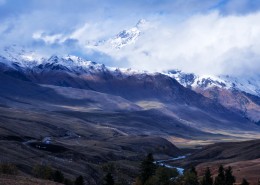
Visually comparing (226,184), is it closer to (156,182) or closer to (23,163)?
(156,182)

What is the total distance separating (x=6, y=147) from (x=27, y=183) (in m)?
105

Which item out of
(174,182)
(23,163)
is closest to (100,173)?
(23,163)

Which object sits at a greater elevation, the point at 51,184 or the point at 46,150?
the point at 46,150

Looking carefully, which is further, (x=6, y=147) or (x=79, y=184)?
(x=6, y=147)

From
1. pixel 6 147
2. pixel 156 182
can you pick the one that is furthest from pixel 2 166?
pixel 6 147

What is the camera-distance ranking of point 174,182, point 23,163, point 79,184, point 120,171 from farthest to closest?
point 120,171
point 23,163
point 174,182
point 79,184

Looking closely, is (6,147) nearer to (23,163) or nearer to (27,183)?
(23,163)

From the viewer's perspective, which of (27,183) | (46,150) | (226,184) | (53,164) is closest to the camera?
(27,183)

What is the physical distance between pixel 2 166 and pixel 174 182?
150 feet

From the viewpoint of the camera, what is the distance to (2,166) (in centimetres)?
10731

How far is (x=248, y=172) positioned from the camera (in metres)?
157

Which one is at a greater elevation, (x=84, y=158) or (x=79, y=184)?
(x=84, y=158)

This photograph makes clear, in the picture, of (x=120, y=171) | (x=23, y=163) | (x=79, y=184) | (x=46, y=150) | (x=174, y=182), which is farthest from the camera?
(x=46, y=150)

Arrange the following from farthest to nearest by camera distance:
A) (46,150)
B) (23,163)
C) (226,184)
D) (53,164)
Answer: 1. (46,150)
2. (53,164)
3. (23,163)
4. (226,184)
